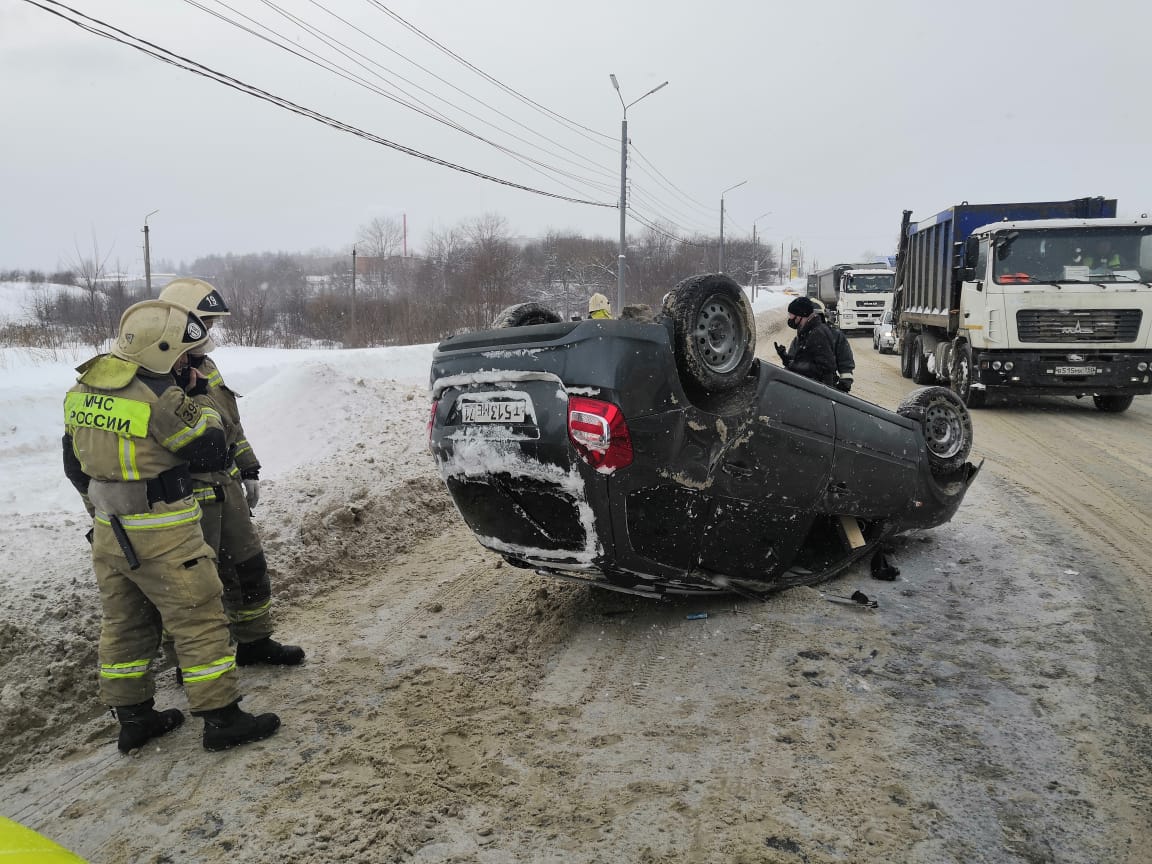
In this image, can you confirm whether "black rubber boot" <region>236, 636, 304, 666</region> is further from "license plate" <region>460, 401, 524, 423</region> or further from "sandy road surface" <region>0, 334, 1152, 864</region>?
"license plate" <region>460, 401, 524, 423</region>

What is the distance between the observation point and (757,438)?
12.4 ft

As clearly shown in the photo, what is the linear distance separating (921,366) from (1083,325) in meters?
4.33

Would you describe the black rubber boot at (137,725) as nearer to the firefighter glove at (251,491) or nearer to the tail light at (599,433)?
the firefighter glove at (251,491)

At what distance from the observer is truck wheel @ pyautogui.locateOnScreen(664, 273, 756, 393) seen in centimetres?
351

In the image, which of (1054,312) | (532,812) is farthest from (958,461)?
(1054,312)

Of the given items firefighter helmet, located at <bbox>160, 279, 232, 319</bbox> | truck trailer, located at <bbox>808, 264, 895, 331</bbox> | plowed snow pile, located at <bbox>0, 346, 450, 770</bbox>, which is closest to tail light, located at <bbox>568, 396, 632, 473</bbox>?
firefighter helmet, located at <bbox>160, 279, 232, 319</bbox>

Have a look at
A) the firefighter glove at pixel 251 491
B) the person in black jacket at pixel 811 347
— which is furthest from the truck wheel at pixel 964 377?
the firefighter glove at pixel 251 491

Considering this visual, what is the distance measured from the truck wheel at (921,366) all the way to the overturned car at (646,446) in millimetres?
11540

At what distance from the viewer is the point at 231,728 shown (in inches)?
125

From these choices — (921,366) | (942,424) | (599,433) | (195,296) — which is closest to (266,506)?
(195,296)

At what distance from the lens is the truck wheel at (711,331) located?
351cm

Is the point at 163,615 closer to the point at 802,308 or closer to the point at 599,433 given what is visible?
the point at 599,433

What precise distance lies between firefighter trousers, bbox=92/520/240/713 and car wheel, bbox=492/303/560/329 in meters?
1.84

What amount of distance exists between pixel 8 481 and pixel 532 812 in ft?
19.3
